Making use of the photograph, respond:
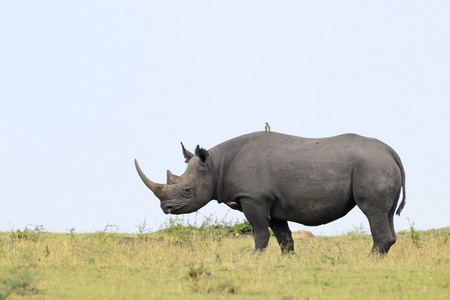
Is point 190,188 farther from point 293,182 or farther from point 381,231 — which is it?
point 381,231

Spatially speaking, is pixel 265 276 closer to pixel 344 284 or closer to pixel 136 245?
pixel 344 284

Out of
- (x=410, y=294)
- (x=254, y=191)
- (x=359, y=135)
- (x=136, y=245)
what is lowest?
(x=410, y=294)

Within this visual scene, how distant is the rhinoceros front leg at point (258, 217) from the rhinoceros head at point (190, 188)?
2.96 ft

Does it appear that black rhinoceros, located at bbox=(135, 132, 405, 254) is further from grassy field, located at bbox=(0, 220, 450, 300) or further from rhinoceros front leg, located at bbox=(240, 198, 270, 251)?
grassy field, located at bbox=(0, 220, 450, 300)

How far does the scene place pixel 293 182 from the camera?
39.2 ft

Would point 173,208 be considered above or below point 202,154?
below

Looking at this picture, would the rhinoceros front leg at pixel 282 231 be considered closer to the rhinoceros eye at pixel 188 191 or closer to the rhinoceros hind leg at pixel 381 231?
the rhinoceros eye at pixel 188 191

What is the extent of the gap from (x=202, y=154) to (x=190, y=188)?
716 millimetres

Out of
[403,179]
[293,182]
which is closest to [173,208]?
[293,182]

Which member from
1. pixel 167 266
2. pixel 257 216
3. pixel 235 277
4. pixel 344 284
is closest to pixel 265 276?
pixel 235 277

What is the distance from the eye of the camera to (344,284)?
851 centimetres

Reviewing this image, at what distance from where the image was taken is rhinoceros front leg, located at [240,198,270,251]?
12.0m

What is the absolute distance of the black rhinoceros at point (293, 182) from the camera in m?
11.7

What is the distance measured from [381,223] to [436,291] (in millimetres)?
3474
